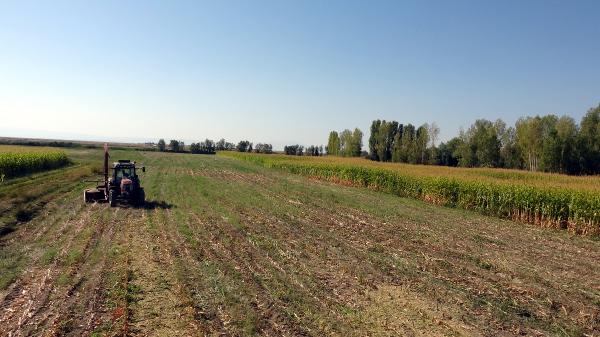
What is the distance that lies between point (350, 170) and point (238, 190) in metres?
12.6

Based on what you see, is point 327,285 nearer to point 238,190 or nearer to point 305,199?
point 305,199

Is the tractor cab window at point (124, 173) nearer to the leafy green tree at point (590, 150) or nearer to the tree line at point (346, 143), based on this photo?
the leafy green tree at point (590, 150)

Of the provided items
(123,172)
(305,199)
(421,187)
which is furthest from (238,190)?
(421,187)

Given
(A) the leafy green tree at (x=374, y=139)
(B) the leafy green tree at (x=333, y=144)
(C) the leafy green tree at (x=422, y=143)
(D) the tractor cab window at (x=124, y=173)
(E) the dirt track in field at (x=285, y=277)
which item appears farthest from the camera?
(B) the leafy green tree at (x=333, y=144)

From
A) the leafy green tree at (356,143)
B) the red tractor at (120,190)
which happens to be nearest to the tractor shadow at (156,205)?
Answer: the red tractor at (120,190)

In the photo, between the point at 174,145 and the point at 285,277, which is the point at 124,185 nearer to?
the point at 285,277

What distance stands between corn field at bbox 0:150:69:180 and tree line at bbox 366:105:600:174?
55.1m

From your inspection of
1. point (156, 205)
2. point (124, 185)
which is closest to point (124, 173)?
point (124, 185)

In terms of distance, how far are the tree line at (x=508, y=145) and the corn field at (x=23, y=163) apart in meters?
55.1

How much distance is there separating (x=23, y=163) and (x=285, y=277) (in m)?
30.7

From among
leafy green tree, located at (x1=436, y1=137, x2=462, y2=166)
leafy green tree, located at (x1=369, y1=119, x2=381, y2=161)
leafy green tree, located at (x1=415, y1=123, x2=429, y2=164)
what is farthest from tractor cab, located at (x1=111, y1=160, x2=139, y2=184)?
leafy green tree, located at (x1=369, y1=119, x2=381, y2=161)

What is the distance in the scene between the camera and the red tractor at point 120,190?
61.3 ft

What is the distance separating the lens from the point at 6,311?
7.29m

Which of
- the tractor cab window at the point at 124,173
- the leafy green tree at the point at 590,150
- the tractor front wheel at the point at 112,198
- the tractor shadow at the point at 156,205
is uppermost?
the leafy green tree at the point at 590,150
